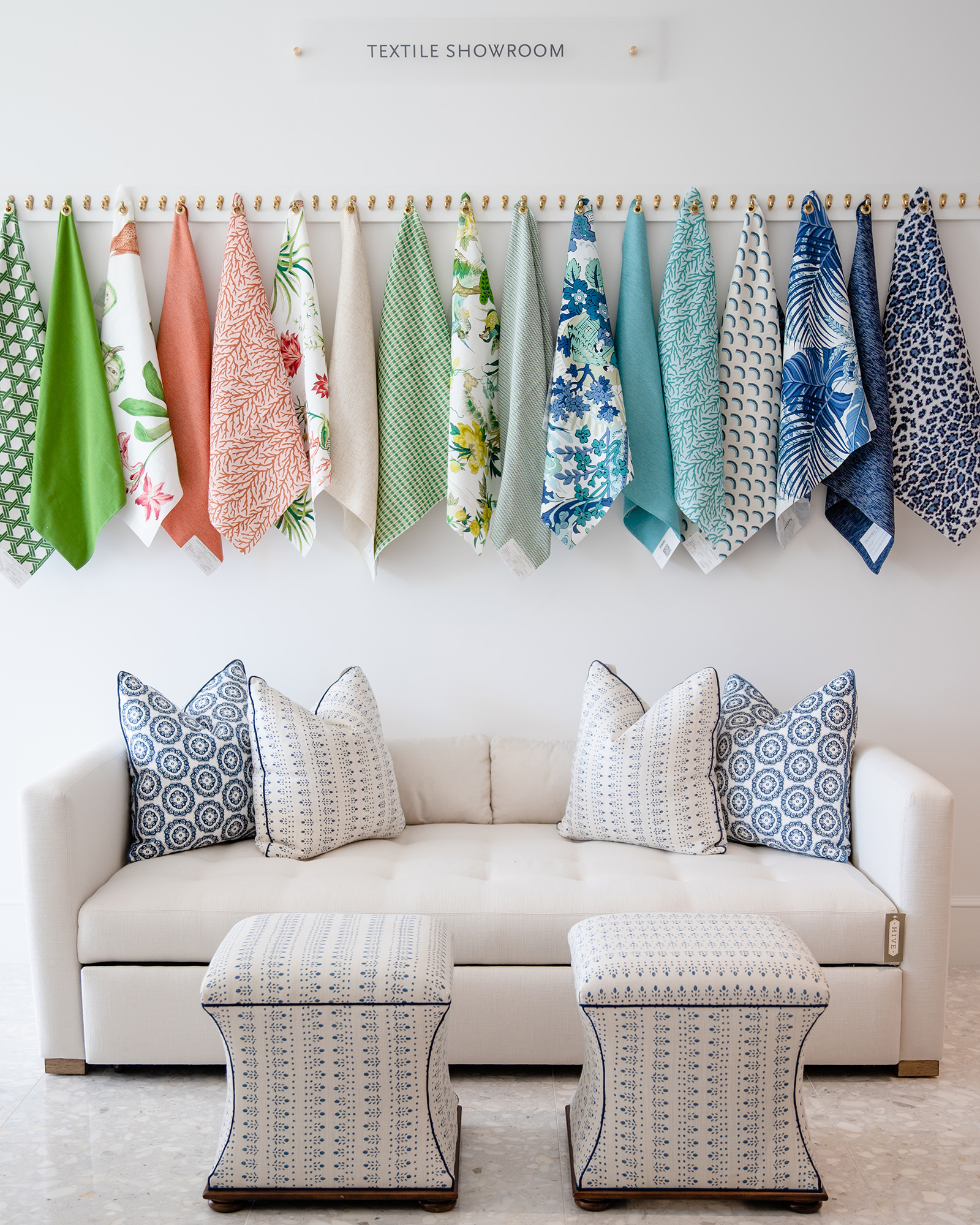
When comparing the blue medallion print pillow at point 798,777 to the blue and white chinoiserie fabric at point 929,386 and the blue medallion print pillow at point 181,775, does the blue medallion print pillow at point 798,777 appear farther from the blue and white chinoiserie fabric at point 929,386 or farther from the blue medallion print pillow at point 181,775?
the blue medallion print pillow at point 181,775

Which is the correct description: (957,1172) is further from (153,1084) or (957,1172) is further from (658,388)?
(658,388)

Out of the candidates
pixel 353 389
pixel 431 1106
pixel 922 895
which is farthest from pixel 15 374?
pixel 922 895

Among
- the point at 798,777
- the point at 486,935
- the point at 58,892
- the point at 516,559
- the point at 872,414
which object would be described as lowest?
the point at 486,935

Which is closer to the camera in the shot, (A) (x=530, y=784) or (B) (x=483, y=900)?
(B) (x=483, y=900)

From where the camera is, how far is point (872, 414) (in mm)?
2348

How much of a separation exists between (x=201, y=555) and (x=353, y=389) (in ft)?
1.90

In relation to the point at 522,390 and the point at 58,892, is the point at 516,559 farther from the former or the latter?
the point at 58,892

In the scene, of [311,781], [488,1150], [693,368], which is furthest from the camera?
[693,368]

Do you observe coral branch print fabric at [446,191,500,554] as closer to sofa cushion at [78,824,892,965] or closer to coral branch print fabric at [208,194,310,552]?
coral branch print fabric at [208,194,310,552]

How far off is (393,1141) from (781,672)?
1544mm

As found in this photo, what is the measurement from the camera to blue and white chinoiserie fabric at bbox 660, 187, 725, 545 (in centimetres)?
233

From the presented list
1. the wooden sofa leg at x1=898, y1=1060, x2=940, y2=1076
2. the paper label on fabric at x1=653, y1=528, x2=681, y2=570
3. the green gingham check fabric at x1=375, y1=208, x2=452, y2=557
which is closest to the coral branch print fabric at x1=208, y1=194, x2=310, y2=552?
the green gingham check fabric at x1=375, y1=208, x2=452, y2=557

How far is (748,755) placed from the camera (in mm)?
2215

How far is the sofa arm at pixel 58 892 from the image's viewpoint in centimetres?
189
